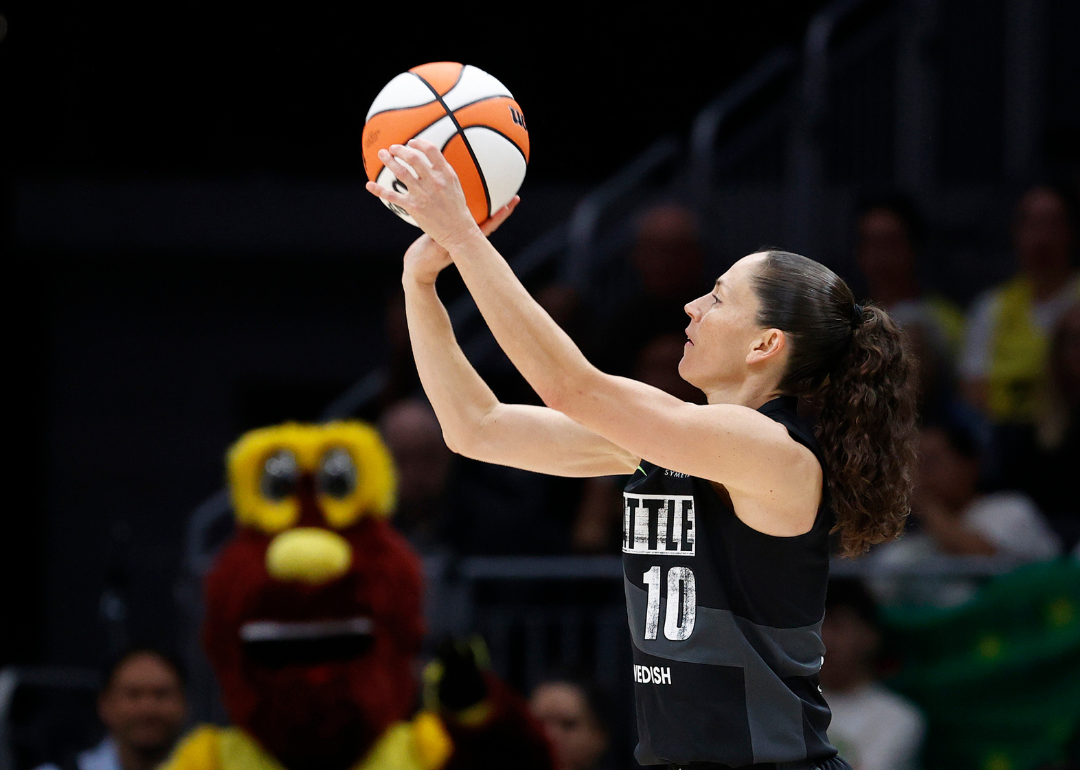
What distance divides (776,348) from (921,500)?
3.23 m

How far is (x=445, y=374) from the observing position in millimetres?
2973

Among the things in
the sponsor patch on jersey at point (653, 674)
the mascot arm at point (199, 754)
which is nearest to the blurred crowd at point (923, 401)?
the mascot arm at point (199, 754)

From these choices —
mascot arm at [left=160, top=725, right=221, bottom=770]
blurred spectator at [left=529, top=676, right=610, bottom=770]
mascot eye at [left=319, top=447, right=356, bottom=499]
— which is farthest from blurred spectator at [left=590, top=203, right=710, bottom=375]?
mascot arm at [left=160, top=725, right=221, bottom=770]

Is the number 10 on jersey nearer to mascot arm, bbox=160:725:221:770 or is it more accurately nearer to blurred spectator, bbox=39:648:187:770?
mascot arm, bbox=160:725:221:770

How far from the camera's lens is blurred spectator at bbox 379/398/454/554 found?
5.92 metres

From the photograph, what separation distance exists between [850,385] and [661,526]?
17.3 inches

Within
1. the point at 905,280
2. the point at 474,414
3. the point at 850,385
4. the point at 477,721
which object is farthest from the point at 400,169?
the point at 905,280

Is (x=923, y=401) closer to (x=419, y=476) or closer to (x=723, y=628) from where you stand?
(x=419, y=476)

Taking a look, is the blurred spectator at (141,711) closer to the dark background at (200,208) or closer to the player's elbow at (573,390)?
the player's elbow at (573,390)

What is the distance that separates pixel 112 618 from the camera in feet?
19.1

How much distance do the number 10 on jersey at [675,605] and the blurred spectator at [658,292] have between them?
142 inches

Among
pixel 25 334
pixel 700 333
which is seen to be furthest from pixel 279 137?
pixel 700 333

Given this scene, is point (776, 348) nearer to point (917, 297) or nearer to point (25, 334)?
point (917, 297)

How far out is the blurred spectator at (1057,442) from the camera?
19.6ft
